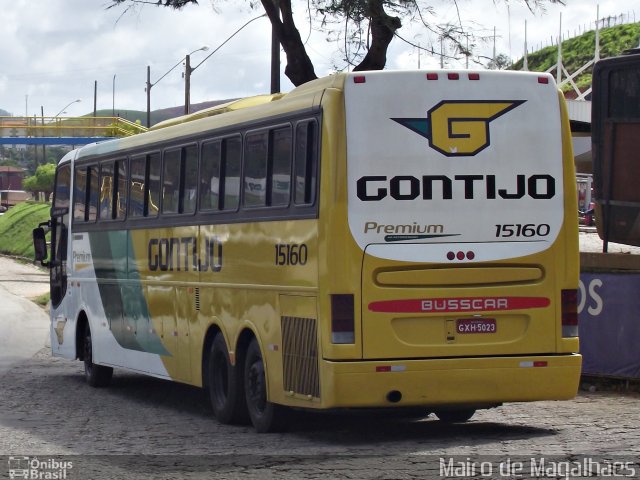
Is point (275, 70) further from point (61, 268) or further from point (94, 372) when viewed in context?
point (94, 372)

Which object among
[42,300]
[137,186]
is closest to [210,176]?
[137,186]

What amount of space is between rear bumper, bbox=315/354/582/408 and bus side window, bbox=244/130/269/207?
2.15m

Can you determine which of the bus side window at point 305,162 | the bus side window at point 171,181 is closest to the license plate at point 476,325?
the bus side window at point 305,162

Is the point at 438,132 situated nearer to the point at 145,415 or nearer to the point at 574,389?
the point at 574,389

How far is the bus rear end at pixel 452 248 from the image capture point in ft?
35.3

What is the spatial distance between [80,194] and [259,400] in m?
7.13

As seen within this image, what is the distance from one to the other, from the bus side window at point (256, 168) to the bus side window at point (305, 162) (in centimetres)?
74

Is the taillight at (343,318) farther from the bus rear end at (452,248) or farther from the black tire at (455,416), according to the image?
the black tire at (455,416)

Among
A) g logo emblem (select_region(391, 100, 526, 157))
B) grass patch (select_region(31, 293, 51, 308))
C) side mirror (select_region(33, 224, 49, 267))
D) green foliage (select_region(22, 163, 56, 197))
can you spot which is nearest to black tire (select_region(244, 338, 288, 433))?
g logo emblem (select_region(391, 100, 526, 157))

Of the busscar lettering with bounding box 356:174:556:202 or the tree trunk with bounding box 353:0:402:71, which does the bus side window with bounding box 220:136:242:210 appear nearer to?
the busscar lettering with bounding box 356:174:556:202

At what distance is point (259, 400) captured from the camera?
12.3 metres

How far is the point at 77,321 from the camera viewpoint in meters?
18.7

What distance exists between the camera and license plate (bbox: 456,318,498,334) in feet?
36.0

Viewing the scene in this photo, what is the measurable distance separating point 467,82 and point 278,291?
8.06ft
